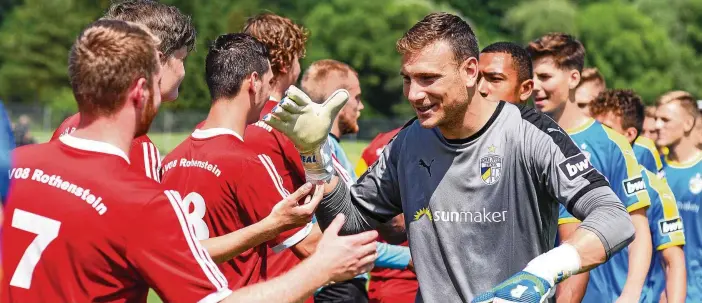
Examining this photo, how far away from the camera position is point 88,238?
360 cm

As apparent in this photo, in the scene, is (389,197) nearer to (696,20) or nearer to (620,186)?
(620,186)

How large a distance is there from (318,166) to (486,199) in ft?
2.62

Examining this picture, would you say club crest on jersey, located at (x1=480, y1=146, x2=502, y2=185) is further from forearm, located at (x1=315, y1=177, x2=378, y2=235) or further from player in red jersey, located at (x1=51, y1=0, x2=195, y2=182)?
player in red jersey, located at (x1=51, y1=0, x2=195, y2=182)

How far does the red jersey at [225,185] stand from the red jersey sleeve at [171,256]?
1.54 meters

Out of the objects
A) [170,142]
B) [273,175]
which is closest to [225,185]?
[273,175]

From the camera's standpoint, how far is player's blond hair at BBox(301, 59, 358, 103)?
8.65 meters

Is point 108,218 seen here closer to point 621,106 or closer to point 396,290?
point 396,290

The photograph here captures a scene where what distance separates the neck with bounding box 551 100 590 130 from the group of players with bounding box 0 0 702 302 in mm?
12

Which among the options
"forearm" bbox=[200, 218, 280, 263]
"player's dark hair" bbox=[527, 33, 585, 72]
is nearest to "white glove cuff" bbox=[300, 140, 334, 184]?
"forearm" bbox=[200, 218, 280, 263]

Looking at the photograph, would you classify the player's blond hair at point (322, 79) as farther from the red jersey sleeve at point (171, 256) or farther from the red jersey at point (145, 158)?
the red jersey sleeve at point (171, 256)

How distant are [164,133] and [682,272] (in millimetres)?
54564

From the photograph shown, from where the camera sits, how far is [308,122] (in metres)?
4.66

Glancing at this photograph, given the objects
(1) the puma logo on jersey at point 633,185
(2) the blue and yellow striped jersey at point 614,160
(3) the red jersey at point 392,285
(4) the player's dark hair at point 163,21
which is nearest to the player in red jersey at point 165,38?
(4) the player's dark hair at point 163,21

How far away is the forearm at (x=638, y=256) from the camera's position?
21.0 ft
